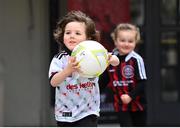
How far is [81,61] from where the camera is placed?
391cm

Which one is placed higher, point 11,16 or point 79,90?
point 11,16

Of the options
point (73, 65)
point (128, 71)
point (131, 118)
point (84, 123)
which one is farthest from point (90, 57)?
point (131, 118)

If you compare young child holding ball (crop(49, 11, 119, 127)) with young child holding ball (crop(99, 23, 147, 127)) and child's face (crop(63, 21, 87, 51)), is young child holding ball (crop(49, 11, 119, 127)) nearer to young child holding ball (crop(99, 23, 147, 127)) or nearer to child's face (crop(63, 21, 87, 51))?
child's face (crop(63, 21, 87, 51))

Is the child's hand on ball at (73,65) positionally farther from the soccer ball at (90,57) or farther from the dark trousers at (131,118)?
the dark trousers at (131,118)

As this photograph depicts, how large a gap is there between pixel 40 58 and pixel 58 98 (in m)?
3.90

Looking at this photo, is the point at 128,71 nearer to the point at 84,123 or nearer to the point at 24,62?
the point at 84,123

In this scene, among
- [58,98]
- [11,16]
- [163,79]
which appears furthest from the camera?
[163,79]

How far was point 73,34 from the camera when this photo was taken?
13.8 ft

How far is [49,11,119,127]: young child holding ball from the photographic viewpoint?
4.16 metres

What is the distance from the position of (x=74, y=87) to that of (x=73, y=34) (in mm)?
385

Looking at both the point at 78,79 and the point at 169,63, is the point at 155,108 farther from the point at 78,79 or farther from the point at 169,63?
the point at 78,79

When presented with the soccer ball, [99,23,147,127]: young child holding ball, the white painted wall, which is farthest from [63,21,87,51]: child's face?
the white painted wall

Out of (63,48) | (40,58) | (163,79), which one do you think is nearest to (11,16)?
(40,58)

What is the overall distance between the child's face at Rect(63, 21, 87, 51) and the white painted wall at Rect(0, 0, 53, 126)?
3.82 meters
